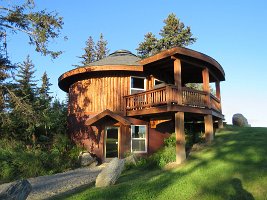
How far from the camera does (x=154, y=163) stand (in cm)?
1470

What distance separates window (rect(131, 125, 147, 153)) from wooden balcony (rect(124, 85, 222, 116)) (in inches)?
54.0

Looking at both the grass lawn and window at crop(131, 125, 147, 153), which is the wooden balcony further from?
the grass lawn

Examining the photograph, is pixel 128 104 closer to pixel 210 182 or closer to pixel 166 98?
pixel 166 98

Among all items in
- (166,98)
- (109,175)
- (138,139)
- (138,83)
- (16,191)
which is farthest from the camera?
(138,83)

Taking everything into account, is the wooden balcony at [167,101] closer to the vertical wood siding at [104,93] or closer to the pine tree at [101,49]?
the vertical wood siding at [104,93]

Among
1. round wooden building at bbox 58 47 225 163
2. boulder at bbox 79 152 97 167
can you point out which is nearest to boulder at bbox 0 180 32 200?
boulder at bbox 79 152 97 167

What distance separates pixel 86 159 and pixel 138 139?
12.2ft

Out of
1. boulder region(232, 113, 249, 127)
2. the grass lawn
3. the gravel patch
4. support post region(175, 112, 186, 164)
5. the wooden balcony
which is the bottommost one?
the gravel patch

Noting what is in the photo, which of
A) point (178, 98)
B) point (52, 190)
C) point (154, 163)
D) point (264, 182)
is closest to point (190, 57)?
point (178, 98)

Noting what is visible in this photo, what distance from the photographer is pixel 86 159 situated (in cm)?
1730

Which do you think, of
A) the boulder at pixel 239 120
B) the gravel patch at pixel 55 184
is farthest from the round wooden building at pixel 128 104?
the boulder at pixel 239 120

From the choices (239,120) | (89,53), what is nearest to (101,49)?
(89,53)

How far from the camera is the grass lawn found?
341 inches

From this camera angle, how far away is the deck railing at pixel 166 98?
588 inches
